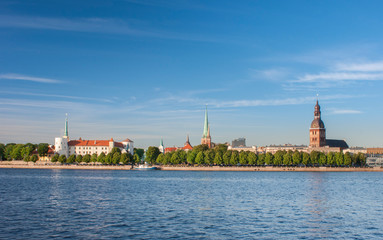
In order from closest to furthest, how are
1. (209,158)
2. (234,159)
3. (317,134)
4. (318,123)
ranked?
(234,159) < (209,158) < (318,123) < (317,134)

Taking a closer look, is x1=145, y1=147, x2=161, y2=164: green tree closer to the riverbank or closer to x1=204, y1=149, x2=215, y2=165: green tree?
the riverbank

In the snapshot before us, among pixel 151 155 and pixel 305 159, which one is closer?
pixel 305 159

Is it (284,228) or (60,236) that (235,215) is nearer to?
(284,228)

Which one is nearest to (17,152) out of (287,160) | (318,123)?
(287,160)

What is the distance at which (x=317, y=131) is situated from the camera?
19288 centimetres

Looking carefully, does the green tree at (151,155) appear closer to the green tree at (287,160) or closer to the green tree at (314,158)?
the green tree at (287,160)

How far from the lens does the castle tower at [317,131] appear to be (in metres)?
192

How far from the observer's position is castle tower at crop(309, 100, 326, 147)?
631ft

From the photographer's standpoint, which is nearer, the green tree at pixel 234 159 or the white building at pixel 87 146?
the green tree at pixel 234 159

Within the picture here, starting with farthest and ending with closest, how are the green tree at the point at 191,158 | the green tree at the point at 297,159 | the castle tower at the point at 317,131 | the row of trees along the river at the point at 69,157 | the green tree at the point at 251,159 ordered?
1. the castle tower at the point at 317,131
2. the row of trees along the river at the point at 69,157
3. the green tree at the point at 191,158
4. the green tree at the point at 251,159
5. the green tree at the point at 297,159

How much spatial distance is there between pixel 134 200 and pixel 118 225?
13220 mm

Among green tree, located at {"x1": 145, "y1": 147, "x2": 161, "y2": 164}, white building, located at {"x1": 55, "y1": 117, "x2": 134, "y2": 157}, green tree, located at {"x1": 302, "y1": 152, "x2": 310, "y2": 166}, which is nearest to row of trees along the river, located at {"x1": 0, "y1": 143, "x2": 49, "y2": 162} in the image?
white building, located at {"x1": 55, "y1": 117, "x2": 134, "y2": 157}

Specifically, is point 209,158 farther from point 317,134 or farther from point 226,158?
point 317,134

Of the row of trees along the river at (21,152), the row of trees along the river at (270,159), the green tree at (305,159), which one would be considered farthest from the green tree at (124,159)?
the green tree at (305,159)
